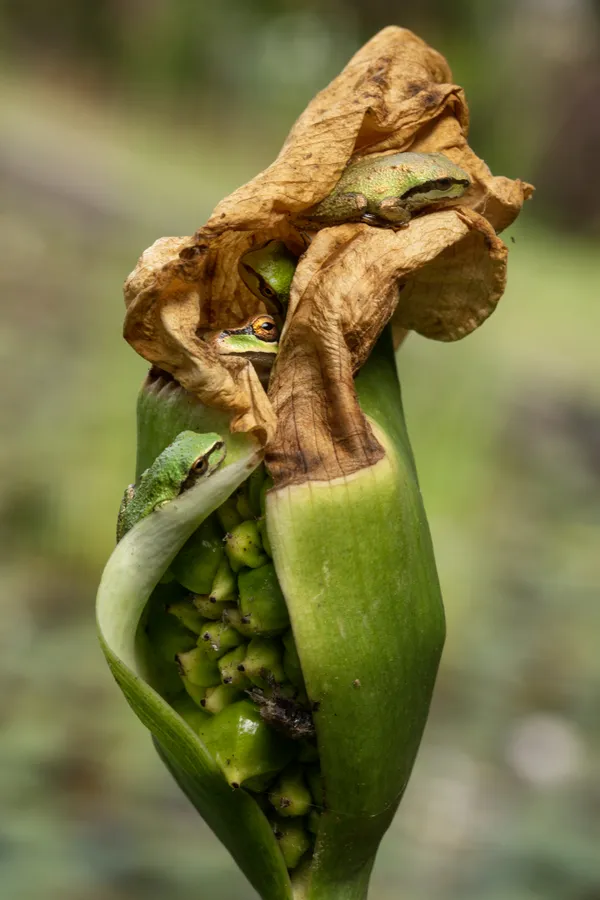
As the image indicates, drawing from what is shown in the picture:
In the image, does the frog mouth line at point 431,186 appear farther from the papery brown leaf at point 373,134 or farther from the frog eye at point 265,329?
the frog eye at point 265,329

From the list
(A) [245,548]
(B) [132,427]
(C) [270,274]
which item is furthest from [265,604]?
(B) [132,427]

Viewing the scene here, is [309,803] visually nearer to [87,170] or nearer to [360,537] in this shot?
[360,537]

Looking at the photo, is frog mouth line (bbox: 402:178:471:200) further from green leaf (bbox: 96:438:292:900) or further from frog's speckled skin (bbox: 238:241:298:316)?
green leaf (bbox: 96:438:292:900)

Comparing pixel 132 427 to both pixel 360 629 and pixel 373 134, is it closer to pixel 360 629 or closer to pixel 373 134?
pixel 373 134

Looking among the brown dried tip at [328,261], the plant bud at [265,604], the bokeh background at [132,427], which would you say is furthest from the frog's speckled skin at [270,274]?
the bokeh background at [132,427]

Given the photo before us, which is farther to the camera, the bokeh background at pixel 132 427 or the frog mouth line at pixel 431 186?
the bokeh background at pixel 132 427

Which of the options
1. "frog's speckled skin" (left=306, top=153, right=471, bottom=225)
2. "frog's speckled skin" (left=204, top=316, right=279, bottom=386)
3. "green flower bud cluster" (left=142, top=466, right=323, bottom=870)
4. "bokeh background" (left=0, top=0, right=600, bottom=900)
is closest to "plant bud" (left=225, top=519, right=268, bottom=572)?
"green flower bud cluster" (left=142, top=466, right=323, bottom=870)
